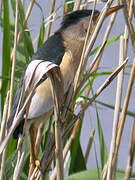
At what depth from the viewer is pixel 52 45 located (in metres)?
1.39

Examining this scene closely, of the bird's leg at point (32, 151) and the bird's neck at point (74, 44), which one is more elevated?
the bird's neck at point (74, 44)

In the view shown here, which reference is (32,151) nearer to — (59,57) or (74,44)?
(59,57)

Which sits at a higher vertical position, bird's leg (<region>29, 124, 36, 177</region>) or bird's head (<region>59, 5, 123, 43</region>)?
bird's head (<region>59, 5, 123, 43</region>)

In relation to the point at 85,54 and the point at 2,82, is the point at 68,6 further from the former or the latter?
the point at 85,54

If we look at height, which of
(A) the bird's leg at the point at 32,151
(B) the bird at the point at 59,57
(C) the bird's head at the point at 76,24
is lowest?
(A) the bird's leg at the point at 32,151

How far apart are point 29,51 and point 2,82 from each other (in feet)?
0.47

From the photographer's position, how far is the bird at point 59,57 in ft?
4.23

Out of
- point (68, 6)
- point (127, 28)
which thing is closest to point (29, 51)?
point (68, 6)

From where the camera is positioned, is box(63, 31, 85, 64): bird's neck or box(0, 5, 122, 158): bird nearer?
box(0, 5, 122, 158): bird

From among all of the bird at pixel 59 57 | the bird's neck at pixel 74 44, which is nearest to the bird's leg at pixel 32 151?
the bird at pixel 59 57

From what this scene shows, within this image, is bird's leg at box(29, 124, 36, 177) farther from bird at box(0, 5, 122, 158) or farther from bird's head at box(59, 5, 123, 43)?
bird's head at box(59, 5, 123, 43)

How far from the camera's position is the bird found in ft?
4.23

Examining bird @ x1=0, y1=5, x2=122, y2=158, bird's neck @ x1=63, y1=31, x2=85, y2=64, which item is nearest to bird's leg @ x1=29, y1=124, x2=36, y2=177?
bird @ x1=0, y1=5, x2=122, y2=158

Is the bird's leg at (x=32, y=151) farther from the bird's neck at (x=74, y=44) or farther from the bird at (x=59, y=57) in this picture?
the bird's neck at (x=74, y=44)
